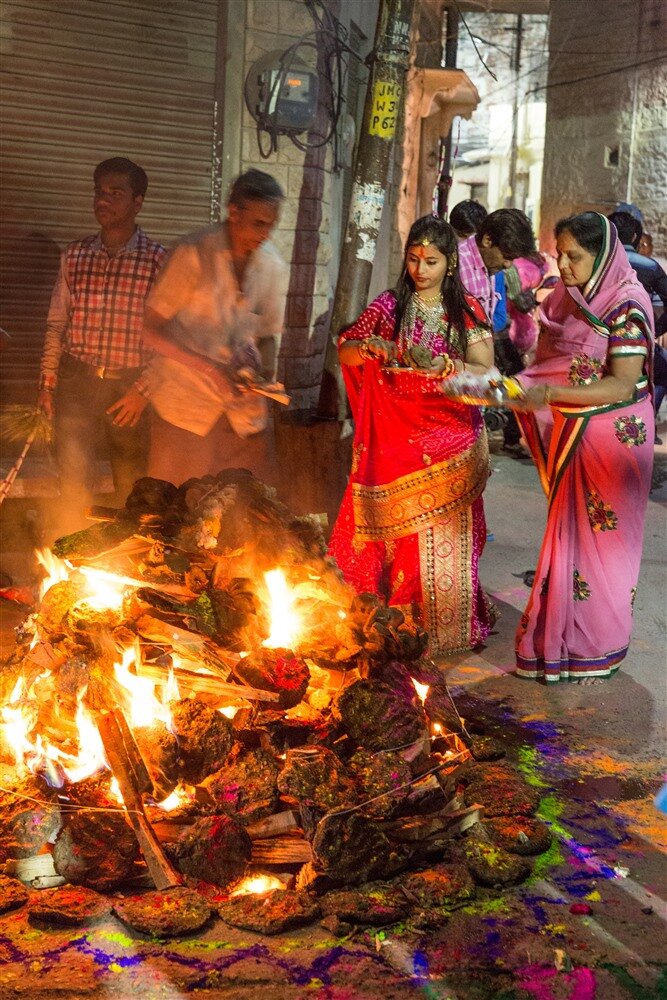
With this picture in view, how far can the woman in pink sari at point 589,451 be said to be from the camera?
5176 mm

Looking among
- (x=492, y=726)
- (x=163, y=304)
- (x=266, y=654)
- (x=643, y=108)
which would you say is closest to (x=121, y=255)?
(x=163, y=304)

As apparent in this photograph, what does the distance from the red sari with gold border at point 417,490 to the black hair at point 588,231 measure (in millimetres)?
760

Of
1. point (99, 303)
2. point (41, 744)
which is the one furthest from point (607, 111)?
point (41, 744)

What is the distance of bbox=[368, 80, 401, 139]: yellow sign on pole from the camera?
8.66 meters

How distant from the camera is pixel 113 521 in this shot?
5.14 m

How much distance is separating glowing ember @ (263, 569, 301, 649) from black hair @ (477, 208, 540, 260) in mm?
3652

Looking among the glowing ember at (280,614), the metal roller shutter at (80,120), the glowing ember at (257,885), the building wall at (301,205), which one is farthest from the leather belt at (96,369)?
the building wall at (301,205)

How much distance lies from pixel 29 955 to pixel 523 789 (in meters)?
2.03

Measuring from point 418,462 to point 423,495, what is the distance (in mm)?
186

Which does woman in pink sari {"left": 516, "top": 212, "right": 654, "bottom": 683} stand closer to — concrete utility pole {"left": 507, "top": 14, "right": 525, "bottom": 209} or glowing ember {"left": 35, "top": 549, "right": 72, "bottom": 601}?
glowing ember {"left": 35, "top": 549, "right": 72, "bottom": 601}

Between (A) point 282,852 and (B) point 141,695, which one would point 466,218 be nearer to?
(B) point 141,695

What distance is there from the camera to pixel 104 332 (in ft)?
20.1

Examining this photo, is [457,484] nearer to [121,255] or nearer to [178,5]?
[121,255]

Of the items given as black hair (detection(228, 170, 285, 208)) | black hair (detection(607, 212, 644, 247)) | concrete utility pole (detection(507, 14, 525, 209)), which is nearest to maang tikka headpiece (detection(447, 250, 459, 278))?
black hair (detection(228, 170, 285, 208))
